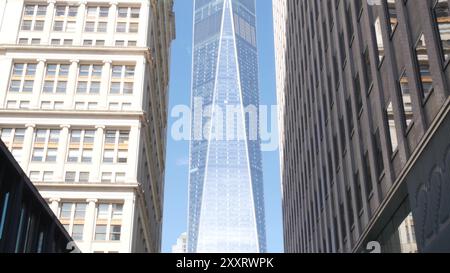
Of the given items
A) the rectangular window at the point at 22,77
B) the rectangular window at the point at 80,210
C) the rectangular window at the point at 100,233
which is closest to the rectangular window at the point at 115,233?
the rectangular window at the point at 100,233

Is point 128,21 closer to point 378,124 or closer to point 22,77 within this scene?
point 22,77

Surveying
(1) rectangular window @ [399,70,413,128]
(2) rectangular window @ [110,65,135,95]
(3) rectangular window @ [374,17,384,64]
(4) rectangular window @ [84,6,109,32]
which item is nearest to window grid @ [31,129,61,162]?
(2) rectangular window @ [110,65,135,95]

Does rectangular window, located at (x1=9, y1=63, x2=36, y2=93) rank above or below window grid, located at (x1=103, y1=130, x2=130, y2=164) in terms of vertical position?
above

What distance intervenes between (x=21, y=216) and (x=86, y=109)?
43.4 metres

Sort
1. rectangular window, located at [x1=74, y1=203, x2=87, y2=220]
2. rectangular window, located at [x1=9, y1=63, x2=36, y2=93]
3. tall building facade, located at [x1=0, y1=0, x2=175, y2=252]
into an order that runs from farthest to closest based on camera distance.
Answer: rectangular window, located at [x1=9, y1=63, x2=36, y2=93], tall building facade, located at [x1=0, y1=0, x2=175, y2=252], rectangular window, located at [x1=74, y1=203, x2=87, y2=220]

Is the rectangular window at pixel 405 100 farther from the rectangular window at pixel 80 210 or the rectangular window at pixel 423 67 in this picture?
the rectangular window at pixel 80 210

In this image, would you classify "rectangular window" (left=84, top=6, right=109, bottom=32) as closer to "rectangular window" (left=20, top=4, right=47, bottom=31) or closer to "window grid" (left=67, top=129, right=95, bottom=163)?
"rectangular window" (left=20, top=4, right=47, bottom=31)

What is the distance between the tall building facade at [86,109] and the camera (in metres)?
59.2

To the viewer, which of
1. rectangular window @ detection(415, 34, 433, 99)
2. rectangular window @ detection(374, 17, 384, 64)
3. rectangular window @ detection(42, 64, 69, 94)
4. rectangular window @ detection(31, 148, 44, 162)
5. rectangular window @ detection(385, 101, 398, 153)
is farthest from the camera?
rectangular window @ detection(42, 64, 69, 94)

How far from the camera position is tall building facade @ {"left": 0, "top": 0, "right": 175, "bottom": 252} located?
59.2 m

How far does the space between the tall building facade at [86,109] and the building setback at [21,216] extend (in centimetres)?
3227

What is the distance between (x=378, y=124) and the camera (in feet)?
81.7

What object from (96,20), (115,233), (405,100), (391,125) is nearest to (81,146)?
(115,233)

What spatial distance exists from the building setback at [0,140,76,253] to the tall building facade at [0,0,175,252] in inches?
1270
